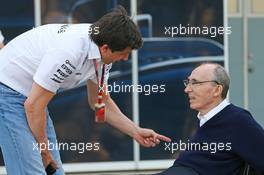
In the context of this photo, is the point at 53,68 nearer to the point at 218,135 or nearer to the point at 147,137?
the point at 147,137

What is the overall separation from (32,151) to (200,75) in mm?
1051

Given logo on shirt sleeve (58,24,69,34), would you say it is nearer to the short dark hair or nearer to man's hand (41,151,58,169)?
the short dark hair

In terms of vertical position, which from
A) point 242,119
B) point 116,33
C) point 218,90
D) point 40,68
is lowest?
point 242,119

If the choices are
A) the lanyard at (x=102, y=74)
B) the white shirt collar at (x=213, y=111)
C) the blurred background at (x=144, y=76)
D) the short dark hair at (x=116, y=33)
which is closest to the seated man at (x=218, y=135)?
the white shirt collar at (x=213, y=111)

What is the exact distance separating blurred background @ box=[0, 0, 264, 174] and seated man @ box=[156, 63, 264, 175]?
2.97 meters

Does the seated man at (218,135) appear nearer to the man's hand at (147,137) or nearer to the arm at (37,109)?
the man's hand at (147,137)

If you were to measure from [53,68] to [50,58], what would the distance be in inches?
1.9

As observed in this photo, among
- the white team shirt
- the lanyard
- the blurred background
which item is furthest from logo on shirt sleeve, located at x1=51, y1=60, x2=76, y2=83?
the blurred background

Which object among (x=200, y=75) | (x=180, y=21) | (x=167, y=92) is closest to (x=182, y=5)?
(x=180, y=21)

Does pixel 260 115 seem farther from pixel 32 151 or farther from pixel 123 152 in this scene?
pixel 32 151

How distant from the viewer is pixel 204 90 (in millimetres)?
3602

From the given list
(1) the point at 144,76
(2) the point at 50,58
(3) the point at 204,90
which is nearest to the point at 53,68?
(2) the point at 50,58

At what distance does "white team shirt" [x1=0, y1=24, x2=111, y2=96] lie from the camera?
3.02 meters

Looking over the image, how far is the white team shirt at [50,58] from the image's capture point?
3.02 metres
